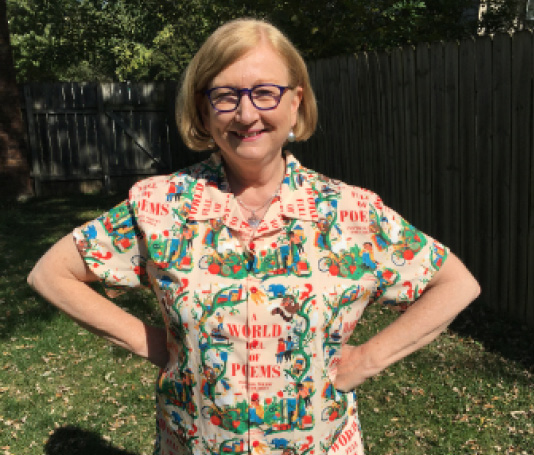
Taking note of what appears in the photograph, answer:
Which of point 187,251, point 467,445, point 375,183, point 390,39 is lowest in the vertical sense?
point 467,445

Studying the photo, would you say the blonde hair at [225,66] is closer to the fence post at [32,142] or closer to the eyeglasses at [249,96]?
the eyeglasses at [249,96]

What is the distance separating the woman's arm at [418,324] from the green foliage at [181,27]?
662cm

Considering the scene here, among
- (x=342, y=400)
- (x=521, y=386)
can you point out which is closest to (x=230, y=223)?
(x=342, y=400)

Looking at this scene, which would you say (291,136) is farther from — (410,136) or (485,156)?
(410,136)

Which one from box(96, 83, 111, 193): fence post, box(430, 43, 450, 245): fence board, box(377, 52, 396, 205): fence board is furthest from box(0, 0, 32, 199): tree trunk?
box(430, 43, 450, 245): fence board

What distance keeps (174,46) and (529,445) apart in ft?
72.0

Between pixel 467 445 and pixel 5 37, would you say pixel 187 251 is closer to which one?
pixel 467 445

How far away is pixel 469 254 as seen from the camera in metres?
5.28

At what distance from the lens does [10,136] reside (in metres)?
10.9

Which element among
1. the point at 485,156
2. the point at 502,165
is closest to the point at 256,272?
the point at 502,165

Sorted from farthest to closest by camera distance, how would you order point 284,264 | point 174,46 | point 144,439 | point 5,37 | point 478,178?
point 174,46 → point 5,37 → point 478,178 → point 144,439 → point 284,264

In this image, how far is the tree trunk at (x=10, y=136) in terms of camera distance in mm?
10680

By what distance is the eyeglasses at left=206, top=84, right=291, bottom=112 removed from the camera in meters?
1.72

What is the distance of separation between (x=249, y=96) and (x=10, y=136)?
10291 mm
